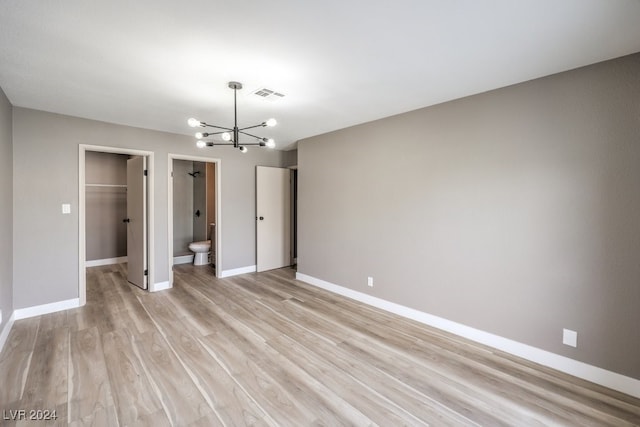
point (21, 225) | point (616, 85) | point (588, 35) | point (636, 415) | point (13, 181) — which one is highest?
point (588, 35)

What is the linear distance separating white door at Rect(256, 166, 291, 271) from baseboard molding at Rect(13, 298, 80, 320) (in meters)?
2.69

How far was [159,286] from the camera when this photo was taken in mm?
4371

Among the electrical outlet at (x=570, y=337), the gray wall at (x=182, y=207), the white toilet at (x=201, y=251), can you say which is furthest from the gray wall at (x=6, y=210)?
the electrical outlet at (x=570, y=337)

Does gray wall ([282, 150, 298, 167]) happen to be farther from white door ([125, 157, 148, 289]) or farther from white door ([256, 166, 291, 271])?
white door ([125, 157, 148, 289])

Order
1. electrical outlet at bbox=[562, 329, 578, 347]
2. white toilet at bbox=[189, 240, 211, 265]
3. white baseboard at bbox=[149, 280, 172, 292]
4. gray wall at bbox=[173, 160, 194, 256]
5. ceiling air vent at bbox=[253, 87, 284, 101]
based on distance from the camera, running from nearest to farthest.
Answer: electrical outlet at bbox=[562, 329, 578, 347] → ceiling air vent at bbox=[253, 87, 284, 101] → white baseboard at bbox=[149, 280, 172, 292] → white toilet at bbox=[189, 240, 211, 265] → gray wall at bbox=[173, 160, 194, 256]

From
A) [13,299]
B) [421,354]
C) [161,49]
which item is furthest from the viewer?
[13,299]

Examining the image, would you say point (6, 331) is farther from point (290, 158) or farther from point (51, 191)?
point (290, 158)

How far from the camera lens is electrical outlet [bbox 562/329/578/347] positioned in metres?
2.29

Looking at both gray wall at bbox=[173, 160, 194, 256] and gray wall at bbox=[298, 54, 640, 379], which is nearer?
gray wall at bbox=[298, 54, 640, 379]

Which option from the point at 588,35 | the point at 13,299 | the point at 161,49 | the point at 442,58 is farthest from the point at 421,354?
the point at 13,299

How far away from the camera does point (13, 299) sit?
10.7 feet

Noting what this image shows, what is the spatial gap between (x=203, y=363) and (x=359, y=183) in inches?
110

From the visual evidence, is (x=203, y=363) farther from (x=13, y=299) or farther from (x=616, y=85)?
(x=616, y=85)

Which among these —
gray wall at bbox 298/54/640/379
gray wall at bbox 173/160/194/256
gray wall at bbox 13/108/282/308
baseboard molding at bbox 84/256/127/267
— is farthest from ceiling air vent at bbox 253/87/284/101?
baseboard molding at bbox 84/256/127/267
